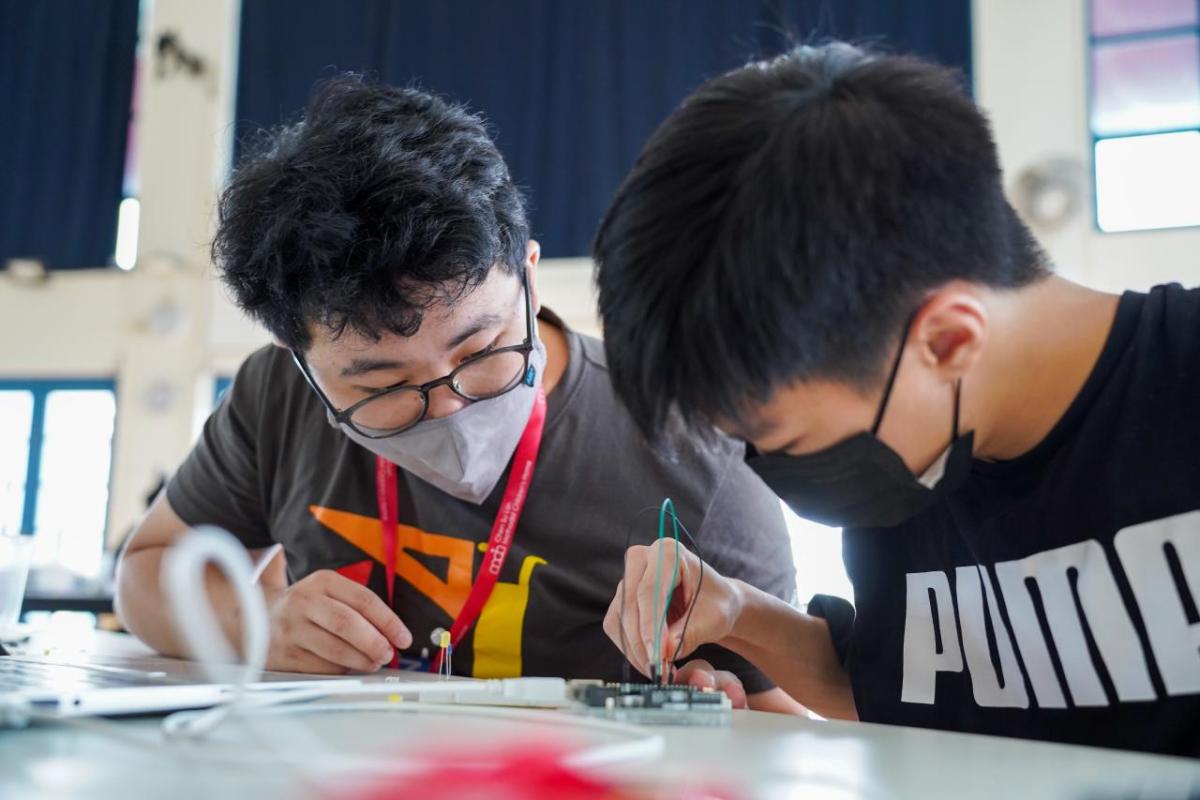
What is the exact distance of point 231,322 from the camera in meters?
5.76

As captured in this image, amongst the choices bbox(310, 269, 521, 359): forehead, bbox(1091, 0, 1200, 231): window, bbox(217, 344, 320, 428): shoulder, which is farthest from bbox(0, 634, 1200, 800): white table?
bbox(1091, 0, 1200, 231): window

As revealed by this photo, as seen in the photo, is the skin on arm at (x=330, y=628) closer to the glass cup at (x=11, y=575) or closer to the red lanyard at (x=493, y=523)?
the red lanyard at (x=493, y=523)

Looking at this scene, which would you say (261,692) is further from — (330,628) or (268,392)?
(268,392)

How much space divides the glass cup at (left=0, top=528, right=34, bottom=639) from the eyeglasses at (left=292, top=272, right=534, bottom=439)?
0.55 metres

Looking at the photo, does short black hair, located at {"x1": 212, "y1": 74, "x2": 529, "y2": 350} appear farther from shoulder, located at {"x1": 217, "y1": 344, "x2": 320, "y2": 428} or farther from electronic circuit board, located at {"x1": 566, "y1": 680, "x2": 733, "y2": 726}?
electronic circuit board, located at {"x1": 566, "y1": 680, "x2": 733, "y2": 726}

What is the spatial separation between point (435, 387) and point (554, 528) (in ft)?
0.86

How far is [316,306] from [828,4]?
14.0 feet

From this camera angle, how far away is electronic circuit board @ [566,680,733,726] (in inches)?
30.2

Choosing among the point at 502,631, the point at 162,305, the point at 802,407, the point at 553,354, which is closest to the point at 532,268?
the point at 553,354

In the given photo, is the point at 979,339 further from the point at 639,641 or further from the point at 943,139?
the point at 639,641

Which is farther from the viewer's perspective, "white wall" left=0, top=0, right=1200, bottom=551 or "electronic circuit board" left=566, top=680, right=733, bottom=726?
"white wall" left=0, top=0, right=1200, bottom=551

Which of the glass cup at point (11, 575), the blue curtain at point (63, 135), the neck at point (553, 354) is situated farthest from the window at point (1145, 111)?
the blue curtain at point (63, 135)

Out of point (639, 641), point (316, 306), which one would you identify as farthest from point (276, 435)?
point (639, 641)

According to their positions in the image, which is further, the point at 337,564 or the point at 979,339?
the point at 337,564
